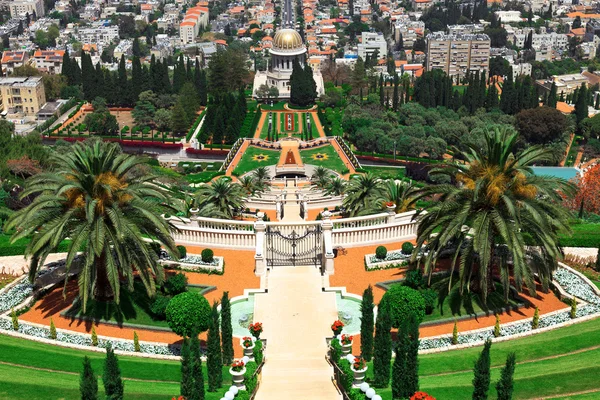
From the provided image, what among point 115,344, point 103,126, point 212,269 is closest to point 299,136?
point 103,126

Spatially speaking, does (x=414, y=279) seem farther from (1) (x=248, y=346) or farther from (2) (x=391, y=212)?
(1) (x=248, y=346)

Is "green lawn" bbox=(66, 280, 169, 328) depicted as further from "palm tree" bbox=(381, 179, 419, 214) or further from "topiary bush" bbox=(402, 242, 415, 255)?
"palm tree" bbox=(381, 179, 419, 214)

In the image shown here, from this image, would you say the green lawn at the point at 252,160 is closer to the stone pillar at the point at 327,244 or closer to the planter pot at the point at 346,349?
the stone pillar at the point at 327,244

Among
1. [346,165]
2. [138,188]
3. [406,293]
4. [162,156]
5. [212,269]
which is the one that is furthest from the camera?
[162,156]

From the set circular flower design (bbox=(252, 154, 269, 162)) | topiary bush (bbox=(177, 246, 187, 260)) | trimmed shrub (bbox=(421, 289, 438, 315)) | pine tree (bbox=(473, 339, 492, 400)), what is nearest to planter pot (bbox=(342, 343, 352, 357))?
pine tree (bbox=(473, 339, 492, 400))

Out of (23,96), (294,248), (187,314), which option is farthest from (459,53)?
(187,314)

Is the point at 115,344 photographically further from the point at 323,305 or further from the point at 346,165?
the point at 346,165
